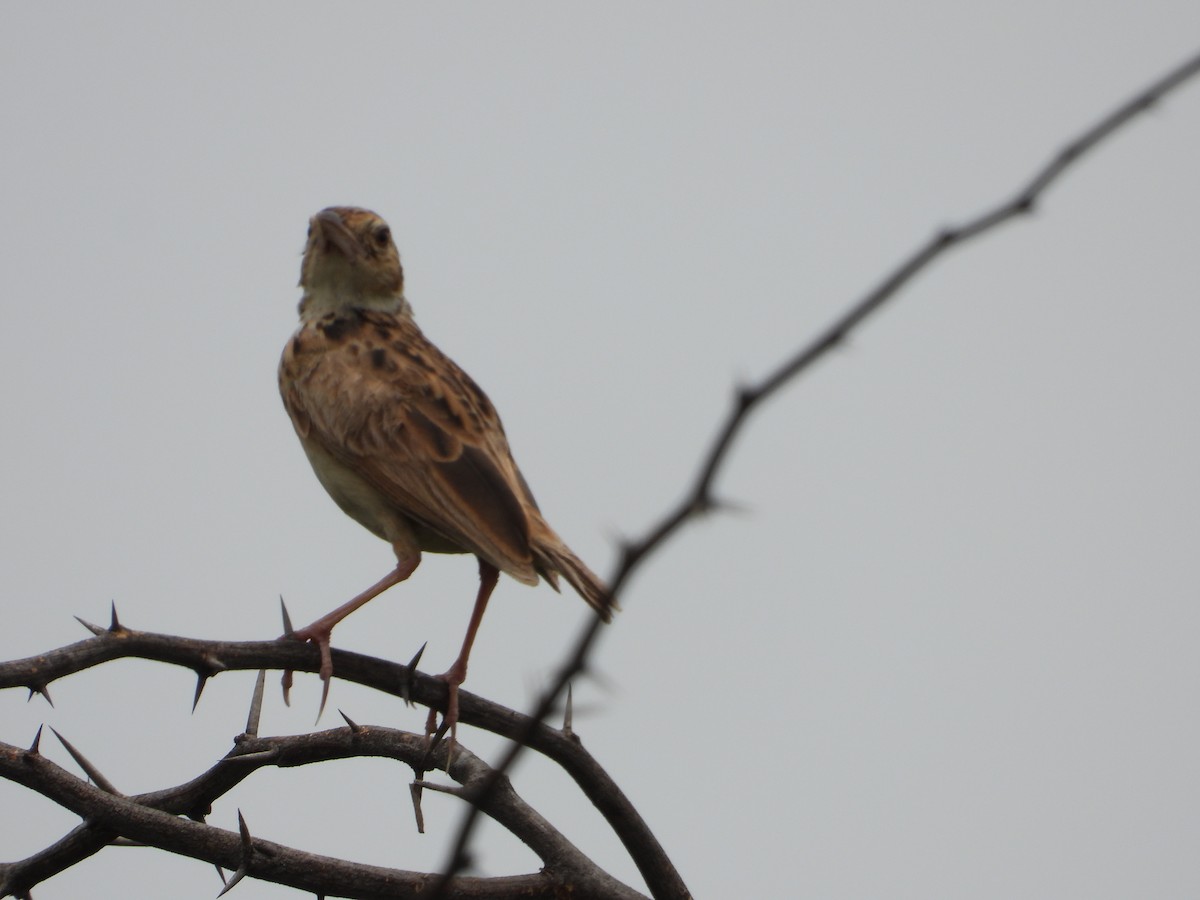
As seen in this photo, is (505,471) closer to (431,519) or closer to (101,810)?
(431,519)

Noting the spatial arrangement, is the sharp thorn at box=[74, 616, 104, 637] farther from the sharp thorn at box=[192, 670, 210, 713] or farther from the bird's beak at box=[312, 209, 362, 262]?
the bird's beak at box=[312, 209, 362, 262]

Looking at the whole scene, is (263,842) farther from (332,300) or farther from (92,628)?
(332,300)

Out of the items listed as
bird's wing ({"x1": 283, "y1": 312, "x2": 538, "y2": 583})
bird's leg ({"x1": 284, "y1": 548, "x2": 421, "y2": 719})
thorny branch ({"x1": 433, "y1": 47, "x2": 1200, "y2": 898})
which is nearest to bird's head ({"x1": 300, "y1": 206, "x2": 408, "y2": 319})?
bird's wing ({"x1": 283, "y1": 312, "x2": 538, "y2": 583})

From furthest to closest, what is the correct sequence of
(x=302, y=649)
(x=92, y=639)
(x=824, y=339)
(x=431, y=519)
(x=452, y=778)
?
1. (x=431, y=519)
2. (x=452, y=778)
3. (x=302, y=649)
4. (x=92, y=639)
5. (x=824, y=339)

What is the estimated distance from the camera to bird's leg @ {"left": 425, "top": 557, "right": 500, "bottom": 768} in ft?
17.9

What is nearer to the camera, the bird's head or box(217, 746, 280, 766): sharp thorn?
box(217, 746, 280, 766): sharp thorn

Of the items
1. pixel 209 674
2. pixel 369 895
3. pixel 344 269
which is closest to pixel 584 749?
pixel 369 895

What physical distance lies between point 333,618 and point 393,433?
1.68 m

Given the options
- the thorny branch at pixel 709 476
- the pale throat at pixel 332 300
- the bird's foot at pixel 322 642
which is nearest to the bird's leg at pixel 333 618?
the bird's foot at pixel 322 642

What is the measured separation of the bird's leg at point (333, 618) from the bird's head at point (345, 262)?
2.13 m

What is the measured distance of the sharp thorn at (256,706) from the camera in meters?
4.96

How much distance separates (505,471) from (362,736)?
2547mm

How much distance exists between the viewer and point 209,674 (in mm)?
4352

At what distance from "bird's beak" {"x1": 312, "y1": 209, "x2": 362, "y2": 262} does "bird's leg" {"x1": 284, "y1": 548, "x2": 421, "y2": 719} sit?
222 cm
